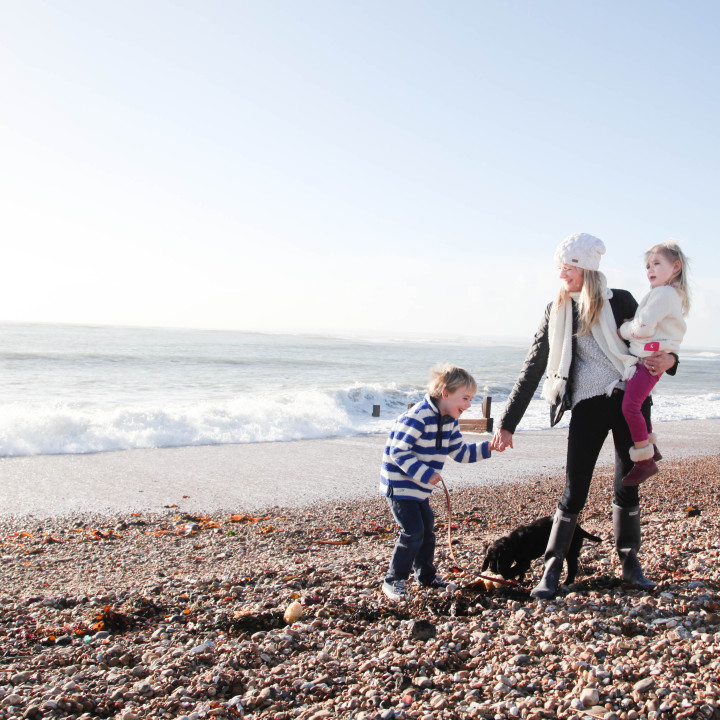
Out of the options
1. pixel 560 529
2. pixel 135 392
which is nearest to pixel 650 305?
pixel 560 529

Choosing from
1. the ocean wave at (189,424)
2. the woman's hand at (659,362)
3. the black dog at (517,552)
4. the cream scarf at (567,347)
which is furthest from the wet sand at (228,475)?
the woman's hand at (659,362)

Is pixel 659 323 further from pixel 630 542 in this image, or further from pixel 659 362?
pixel 630 542

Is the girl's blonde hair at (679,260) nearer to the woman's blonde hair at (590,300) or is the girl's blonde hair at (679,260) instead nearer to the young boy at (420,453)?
the woman's blonde hair at (590,300)

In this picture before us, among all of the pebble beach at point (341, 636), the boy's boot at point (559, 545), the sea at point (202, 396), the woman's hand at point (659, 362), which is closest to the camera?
the pebble beach at point (341, 636)

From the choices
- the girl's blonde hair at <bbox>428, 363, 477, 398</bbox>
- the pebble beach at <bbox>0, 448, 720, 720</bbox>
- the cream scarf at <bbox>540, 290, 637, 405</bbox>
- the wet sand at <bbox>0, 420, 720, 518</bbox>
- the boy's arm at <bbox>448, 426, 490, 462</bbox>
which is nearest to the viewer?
the pebble beach at <bbox>0, 448, 720, 720</bbox>

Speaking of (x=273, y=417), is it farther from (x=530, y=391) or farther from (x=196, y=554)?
(x=530, y=391)

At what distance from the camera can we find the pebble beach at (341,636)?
2775 millimetres

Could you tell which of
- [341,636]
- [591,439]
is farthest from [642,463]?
[341,636]

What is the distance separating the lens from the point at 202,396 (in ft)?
77.4

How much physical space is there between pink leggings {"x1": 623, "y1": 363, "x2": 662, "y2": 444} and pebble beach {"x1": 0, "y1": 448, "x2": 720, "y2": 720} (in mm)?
968

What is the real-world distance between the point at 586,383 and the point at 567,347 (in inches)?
9.4

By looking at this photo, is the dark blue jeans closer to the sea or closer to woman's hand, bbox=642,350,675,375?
woman's hand, bbox=642,350,675,375

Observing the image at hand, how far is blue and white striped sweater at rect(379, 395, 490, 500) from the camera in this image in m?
4.07

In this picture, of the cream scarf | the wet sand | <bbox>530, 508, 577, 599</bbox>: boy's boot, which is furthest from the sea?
the cream scarf
